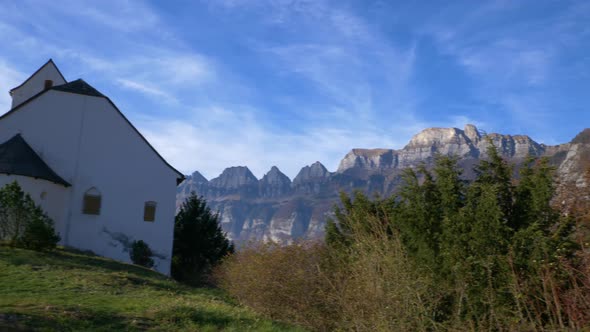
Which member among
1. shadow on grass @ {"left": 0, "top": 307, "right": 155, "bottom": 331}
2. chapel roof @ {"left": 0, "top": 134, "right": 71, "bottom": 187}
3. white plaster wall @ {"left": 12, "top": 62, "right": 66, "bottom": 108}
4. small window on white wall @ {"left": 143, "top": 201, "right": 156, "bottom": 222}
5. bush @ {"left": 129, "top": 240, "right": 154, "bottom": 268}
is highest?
white plaster wall @ {"left": 12, "top": 62, "right": 66, "bottom": 108}

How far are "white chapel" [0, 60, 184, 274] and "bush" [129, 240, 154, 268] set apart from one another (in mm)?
353

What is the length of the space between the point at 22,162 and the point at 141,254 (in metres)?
7.44

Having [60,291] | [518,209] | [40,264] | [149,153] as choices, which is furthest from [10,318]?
[149,153]

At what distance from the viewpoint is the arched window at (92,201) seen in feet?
87.7

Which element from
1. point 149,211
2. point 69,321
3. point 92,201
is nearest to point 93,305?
point 69,321

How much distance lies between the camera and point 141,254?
27266 mm

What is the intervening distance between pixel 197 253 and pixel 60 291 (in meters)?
19.6

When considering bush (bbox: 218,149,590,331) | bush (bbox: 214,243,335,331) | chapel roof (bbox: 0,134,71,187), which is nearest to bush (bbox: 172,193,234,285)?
chapel roof (bbox: 0,134,71,187)

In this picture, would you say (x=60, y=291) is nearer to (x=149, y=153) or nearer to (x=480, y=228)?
(x=480, y=228)

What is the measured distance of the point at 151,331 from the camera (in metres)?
9.58

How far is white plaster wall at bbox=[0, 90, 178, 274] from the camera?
86.8 ft

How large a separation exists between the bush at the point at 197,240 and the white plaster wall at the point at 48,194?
723 centimetres

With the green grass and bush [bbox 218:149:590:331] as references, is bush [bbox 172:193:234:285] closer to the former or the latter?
the green grass

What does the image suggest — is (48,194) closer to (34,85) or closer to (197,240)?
(197,240)
